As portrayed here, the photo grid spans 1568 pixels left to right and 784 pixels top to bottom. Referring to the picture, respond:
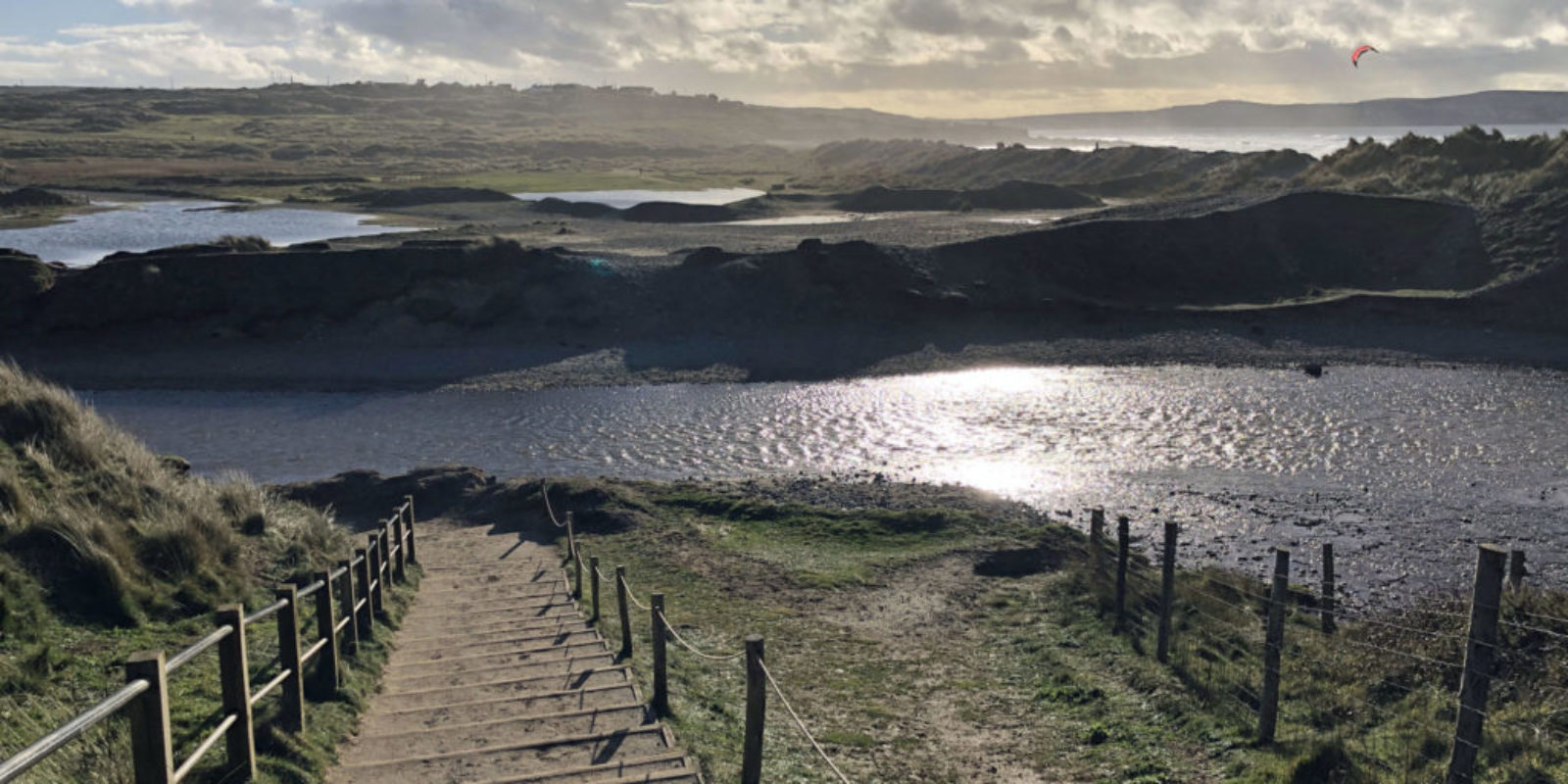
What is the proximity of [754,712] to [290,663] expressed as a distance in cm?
365

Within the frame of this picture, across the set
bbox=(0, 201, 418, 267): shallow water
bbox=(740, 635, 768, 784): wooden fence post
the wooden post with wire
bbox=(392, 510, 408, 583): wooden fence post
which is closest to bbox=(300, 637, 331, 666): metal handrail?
bbox=(740, 635, 768, 784): wooden fence post

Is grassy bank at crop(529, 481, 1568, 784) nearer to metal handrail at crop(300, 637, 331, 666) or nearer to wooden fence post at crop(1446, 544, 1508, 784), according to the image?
wooden fence post at crop(1446, 544, 1508, 784)

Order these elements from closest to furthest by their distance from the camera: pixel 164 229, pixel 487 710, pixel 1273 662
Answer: pixel 487 710 < pixel 1273 662 < pixel 164 229

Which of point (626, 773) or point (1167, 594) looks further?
point (1167, 594)

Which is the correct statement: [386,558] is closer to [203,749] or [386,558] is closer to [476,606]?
[476,606]

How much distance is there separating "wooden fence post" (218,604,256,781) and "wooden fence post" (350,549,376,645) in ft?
15.3

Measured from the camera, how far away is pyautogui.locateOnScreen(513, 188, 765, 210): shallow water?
98562 millimetres

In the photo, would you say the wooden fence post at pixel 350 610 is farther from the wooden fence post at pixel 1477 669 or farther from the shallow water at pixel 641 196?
the shallow water at pixel 641 196

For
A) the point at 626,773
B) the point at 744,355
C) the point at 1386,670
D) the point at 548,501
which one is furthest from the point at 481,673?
the point at 744,355

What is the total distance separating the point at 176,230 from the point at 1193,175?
256 ft

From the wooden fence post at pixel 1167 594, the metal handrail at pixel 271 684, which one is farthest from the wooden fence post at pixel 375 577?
the wooden fence post at pixel 1167 594

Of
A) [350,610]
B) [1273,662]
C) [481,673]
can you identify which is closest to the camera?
[1273,662]

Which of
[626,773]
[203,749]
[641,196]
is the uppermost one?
[641,196]

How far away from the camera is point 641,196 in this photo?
105 m
